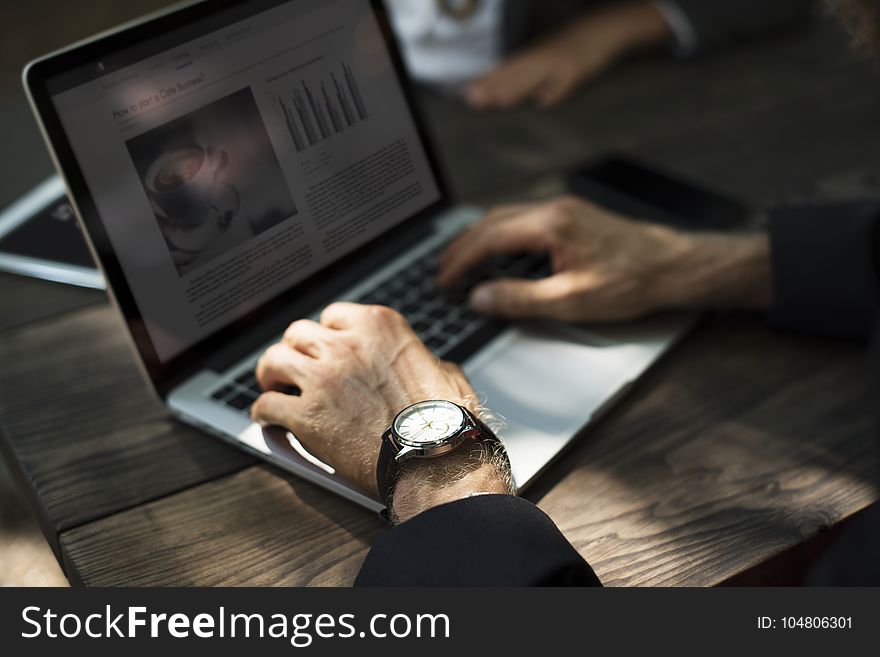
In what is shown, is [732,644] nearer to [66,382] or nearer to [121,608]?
[121,608]

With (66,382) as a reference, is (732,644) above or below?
below

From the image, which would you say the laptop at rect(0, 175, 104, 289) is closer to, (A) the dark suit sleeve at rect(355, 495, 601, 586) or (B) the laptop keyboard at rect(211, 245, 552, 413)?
(B) the laptop keyboard at rect(211, 245, 552, 413)

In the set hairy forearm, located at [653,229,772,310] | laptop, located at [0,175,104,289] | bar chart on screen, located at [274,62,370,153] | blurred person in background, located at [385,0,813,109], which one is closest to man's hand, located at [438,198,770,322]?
hairy forearm, located at [653,229,772,310]

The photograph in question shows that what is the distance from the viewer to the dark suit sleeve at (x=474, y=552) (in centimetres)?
72

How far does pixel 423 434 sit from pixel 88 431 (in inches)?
14.8

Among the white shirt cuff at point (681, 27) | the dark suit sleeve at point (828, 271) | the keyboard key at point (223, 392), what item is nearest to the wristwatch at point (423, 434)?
the keyboard key at point (223, 392)

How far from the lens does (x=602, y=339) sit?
3.42 ft

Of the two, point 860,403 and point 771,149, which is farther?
point 771,149

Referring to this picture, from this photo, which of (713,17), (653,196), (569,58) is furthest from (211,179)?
(713,17)

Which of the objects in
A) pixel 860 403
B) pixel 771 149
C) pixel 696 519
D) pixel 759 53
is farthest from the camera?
pixel 759 53

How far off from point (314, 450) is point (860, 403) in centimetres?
59

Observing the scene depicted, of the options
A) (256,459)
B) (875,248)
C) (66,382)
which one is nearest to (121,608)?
(256,459)

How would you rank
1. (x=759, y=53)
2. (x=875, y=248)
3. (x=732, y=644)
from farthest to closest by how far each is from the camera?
(x=759, y=53)
(x=875, y=248)
(x=732, y=644)

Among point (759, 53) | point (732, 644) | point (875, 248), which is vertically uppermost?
point (759, 53)
